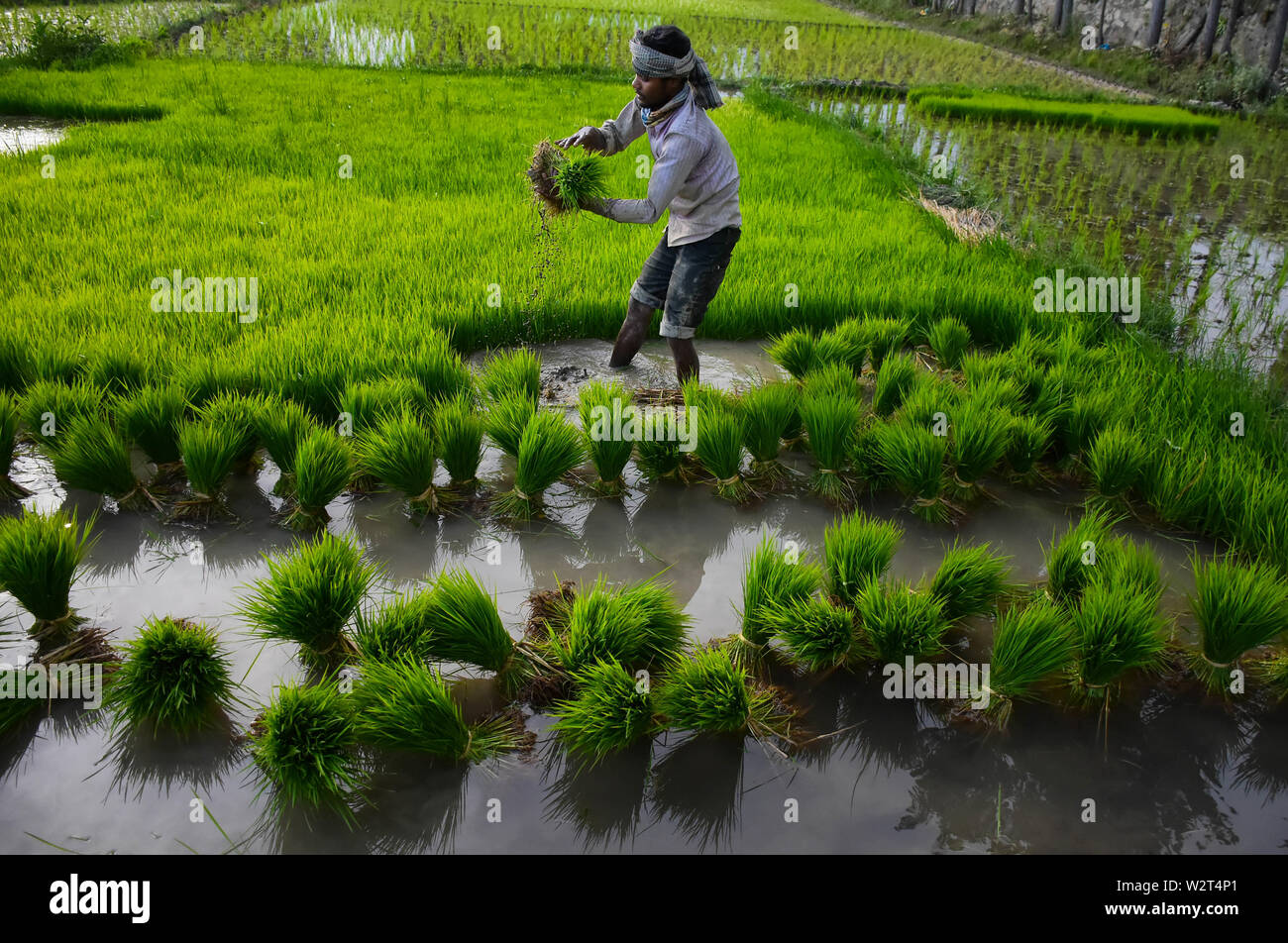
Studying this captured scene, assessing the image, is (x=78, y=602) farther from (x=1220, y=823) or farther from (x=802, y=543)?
(x=1220, y=823)

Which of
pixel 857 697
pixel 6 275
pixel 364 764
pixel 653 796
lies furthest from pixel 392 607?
pixel 6 275

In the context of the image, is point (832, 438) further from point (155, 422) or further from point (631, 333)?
point (155, 422)

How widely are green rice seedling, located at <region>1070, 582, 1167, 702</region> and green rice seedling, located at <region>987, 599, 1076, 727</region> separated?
0.16 feet

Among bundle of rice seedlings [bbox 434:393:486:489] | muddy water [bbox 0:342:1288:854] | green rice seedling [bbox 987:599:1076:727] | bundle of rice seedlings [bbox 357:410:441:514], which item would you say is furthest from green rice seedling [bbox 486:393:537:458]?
green rice seedling [bbox 987:599:1076:727]

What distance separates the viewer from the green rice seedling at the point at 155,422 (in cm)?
291

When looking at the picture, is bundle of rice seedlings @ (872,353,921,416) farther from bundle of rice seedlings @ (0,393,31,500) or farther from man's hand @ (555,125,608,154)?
bundle of rice seedlings @ (0,393,31,500)

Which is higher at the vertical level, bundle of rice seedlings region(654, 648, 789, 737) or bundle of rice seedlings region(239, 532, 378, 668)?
bundle of rice seedlings region(239, 532, 378, 668)

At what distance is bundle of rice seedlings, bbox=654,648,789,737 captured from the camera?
200 centimetres

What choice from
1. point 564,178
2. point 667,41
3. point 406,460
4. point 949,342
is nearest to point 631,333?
point 564,178

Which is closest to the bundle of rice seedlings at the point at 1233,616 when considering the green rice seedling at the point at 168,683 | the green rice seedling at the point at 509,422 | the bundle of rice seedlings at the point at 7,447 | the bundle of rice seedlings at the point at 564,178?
the green rice seedling at the point at 509,422

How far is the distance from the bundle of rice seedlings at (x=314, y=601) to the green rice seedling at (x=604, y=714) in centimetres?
64

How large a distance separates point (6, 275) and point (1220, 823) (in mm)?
5161

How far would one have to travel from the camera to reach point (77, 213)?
4906 millimetres

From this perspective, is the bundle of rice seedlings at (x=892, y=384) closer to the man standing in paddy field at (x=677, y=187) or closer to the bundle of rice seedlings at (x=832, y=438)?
the bundle of rice seedlings at (x=832, y=438)
